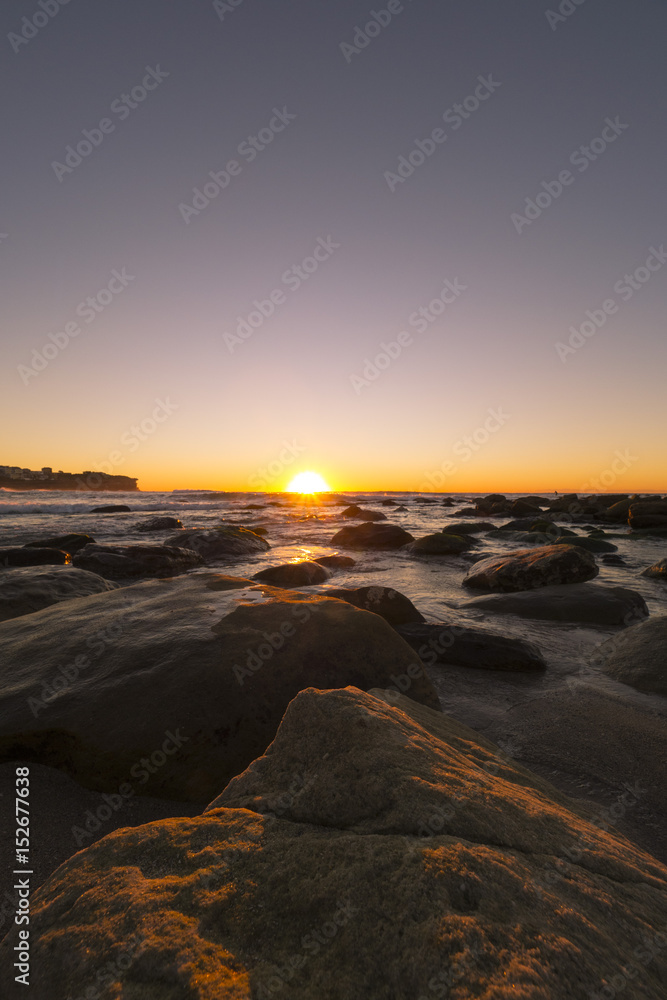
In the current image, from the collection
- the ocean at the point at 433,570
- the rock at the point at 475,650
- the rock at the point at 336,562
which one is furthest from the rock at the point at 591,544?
the rock at the point at 475,650

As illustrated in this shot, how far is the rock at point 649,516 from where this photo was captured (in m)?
17.8

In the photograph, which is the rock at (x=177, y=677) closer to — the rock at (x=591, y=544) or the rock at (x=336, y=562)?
the rock at (x=336, y=562)

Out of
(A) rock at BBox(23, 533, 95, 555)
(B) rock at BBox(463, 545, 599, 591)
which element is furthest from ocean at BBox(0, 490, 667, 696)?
(A) rock at BBox(23, 533, 95, 555)

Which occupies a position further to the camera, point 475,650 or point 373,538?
point 373,538

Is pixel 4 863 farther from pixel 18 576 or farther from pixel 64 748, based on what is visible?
pixel 18 576

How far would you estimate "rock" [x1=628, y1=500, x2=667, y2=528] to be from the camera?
58.5 ft

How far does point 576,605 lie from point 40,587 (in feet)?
20.6

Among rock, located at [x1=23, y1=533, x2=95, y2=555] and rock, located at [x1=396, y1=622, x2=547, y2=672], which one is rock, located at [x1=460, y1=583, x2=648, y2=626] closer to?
rock, located at [x1=396, y1=622, x2=547, y2=672]

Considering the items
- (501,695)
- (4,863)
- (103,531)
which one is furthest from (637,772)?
(103,531)

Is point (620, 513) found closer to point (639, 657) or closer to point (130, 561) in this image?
point (639, 657)

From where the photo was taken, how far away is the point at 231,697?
8.41ft

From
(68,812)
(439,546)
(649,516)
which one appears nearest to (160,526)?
(439,546)

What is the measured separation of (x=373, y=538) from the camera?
43.1 feet

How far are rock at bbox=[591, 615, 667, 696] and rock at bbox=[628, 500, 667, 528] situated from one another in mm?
16138
